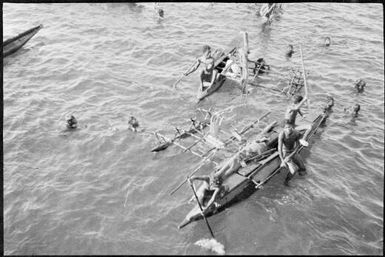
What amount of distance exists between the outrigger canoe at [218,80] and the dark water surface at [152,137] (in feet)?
1.54

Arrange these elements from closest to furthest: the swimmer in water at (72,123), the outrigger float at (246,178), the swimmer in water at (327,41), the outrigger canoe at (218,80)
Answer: the outrigger float at (246,178) → the swimmer in water at (72,123) → the outrigger canoe at (218,80) → the swimmer in water at (327,41)

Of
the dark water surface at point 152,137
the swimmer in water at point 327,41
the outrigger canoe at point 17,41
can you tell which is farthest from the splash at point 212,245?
the outrigger canoe at point 17,41

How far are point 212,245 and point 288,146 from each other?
15.2 feet

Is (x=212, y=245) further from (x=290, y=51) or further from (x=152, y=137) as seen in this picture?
(x=290, y=51)

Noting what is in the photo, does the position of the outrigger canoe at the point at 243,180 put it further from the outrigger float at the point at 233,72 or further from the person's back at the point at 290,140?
the outrigger float at the point at 233,72

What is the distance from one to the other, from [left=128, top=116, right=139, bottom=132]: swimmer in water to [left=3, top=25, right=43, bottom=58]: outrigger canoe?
36.9ft

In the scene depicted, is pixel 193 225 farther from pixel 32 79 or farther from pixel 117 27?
pixel 117 27

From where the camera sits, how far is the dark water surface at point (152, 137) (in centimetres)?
1158

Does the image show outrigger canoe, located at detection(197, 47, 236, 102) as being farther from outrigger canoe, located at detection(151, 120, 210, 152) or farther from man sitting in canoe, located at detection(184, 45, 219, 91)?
outrigger canoe, located at detection(151, 120, 210, 152)

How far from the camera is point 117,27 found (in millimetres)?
25516

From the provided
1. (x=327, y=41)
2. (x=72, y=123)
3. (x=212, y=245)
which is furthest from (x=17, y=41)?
(x=327, y=41)

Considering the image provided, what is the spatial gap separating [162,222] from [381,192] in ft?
28.5

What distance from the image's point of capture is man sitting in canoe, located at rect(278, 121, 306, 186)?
12.5 meters

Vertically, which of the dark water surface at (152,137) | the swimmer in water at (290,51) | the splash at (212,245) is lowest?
the splash at (212,245)
